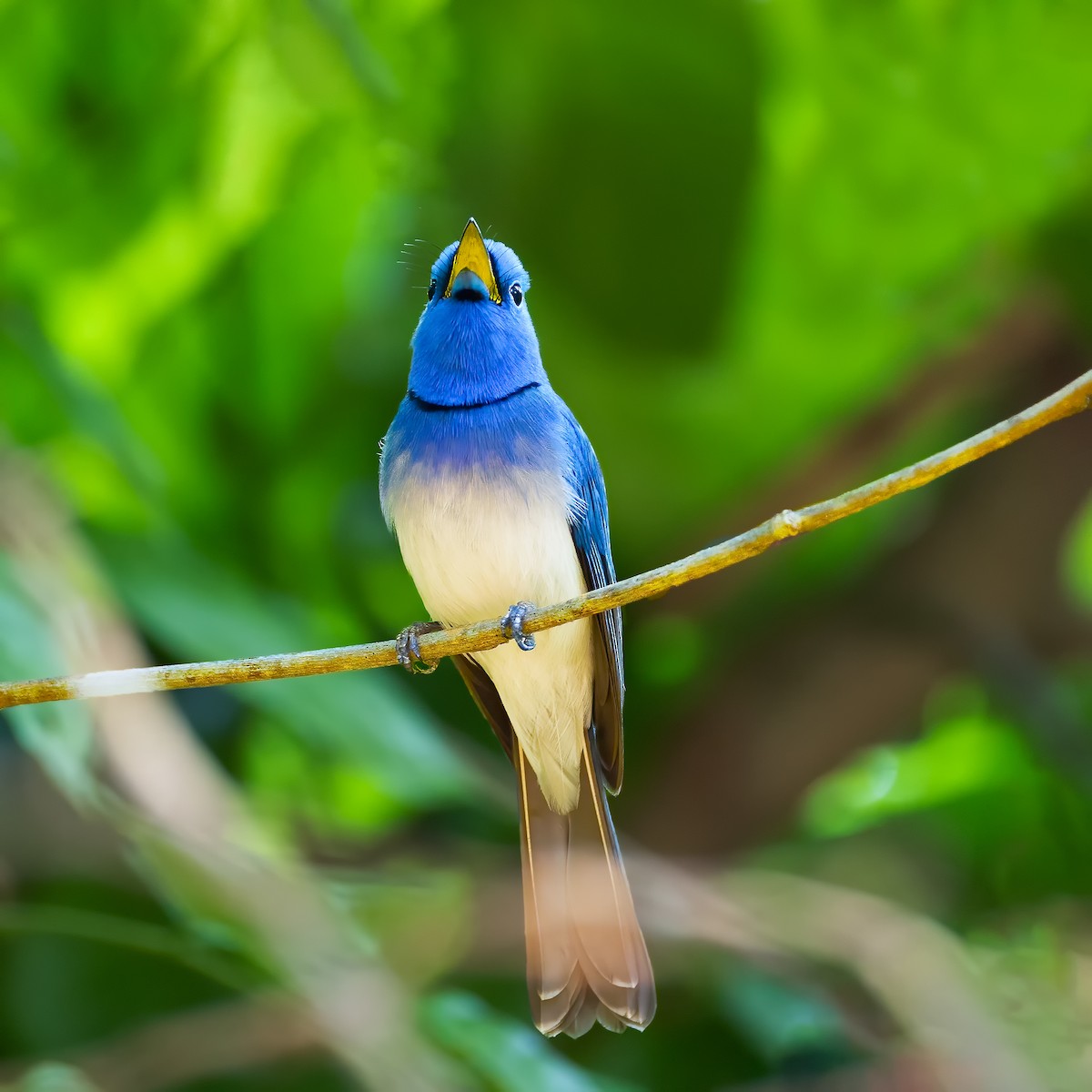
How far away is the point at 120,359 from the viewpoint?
3.31 metres

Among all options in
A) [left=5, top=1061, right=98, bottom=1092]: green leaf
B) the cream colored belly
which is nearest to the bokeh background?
[left=5, top=1061, right=98, bottom=1092]: green leaf

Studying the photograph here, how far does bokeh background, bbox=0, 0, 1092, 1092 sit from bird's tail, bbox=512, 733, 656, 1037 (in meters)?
0.31

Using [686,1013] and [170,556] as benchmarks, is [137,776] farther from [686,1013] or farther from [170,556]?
[686,1013]

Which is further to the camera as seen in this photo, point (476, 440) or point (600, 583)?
point (600, 583)

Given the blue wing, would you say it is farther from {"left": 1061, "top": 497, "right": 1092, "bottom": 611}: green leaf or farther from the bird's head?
{"left": 1061, "top": 497, "right": 1092, "bottom": 611}: green leaf

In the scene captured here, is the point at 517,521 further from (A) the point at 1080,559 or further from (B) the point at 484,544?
(A) the point at 1080,559

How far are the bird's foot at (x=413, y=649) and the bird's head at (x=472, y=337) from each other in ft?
1.22

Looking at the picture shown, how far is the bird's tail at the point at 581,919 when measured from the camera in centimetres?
206

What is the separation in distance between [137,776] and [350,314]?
1588mm

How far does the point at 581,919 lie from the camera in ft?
7.43

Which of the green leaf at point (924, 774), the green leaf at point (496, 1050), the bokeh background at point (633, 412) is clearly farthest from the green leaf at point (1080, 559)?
the green leaf at point (496, 1050)

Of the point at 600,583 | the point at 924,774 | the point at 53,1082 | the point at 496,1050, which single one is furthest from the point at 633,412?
the point at 53,1082

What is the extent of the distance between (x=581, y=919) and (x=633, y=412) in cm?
134

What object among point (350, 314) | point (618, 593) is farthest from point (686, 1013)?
point (618, 593)
